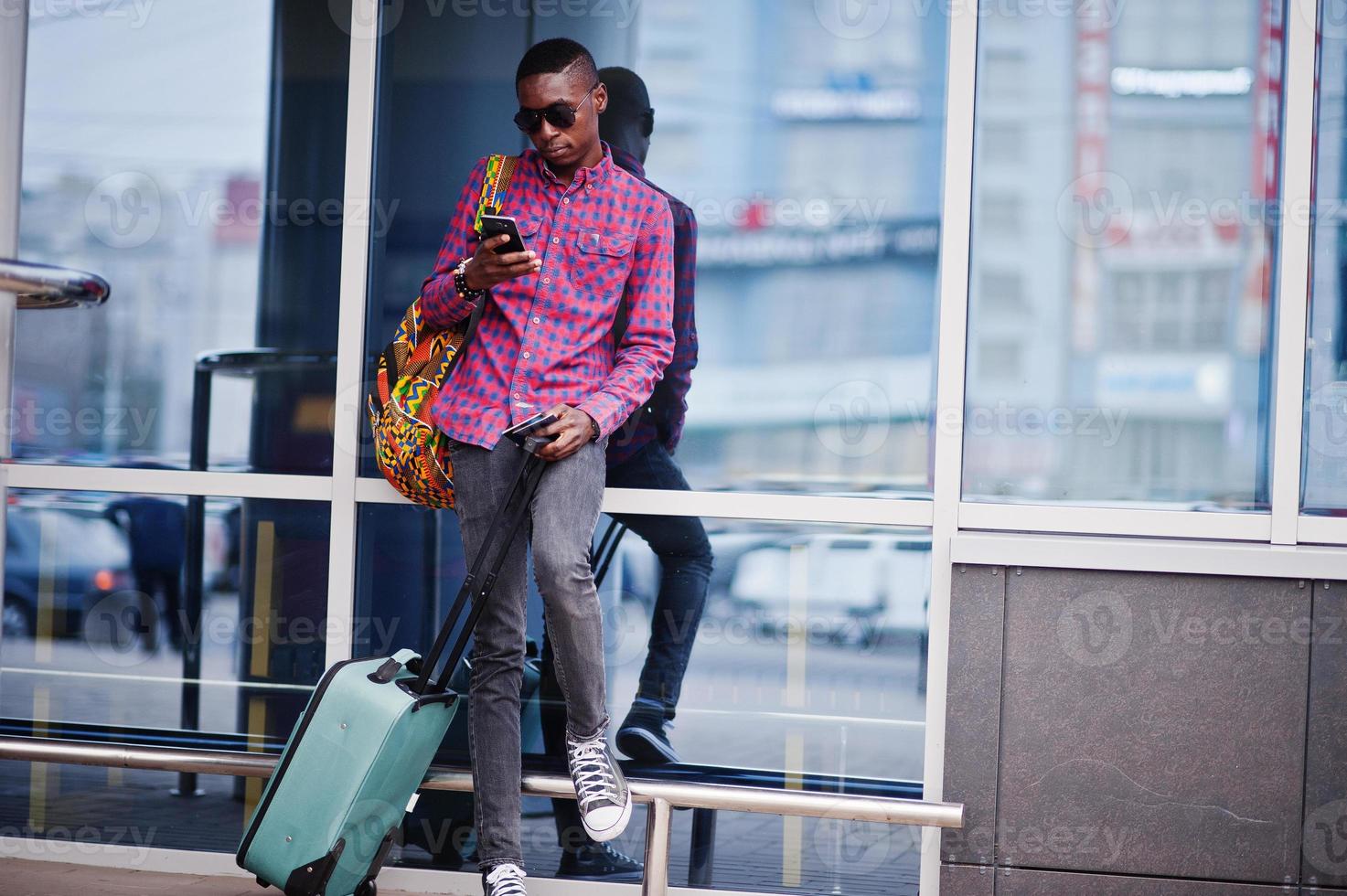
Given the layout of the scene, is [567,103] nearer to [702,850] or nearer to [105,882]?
[702,850]

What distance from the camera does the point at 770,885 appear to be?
307 centimetres

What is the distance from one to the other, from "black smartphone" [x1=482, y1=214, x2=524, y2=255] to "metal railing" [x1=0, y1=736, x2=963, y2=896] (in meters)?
1.19

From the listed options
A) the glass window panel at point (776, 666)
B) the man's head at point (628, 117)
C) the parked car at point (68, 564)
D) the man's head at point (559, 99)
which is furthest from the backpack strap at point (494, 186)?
the parked car at point (68, 564)

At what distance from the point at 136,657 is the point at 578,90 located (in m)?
1.97

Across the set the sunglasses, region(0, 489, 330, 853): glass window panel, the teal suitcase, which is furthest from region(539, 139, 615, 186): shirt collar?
region(0, 489, 330, 853): glass window panel

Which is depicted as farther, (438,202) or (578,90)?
(438,202)

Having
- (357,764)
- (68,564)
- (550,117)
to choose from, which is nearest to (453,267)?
(550,117)

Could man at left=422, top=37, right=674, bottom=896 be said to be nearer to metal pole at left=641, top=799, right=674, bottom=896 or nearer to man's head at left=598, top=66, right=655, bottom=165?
metal pole at left=641, top=799, right=674, bottom=896

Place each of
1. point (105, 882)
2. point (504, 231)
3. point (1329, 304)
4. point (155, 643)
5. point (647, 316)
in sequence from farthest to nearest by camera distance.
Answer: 1. point (155, 643)
2. point (105, 882)
3. point (1329, 304)
4. point (647, 316)
5. point (504, 231)

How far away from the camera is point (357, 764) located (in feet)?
8.09

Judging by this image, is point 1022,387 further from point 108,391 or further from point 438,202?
point 108,391

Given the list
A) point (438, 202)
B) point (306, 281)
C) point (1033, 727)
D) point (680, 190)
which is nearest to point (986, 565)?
point (1033, 727)

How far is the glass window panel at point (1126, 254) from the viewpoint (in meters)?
2.93

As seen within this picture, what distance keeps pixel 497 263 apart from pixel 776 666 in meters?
1.26
